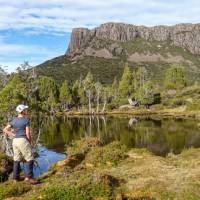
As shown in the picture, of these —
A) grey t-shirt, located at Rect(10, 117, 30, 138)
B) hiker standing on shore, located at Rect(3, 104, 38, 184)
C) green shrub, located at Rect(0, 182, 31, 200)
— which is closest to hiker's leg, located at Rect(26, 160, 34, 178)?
hiker standing on shore, located at Rect(3, 104, 38, 184)

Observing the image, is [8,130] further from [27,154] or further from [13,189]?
[13,189]

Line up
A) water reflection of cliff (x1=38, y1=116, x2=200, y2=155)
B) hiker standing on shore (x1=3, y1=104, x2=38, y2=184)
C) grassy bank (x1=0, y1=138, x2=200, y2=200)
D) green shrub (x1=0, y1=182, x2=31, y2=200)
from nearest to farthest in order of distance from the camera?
grassy bank (x1=0, y1=138, x2=200, y2=200), green shrub (x1=0, y1=182, x2=31, y2=200), hiker standing on shore (x1=3, y1=104, x2=38, y2=184), water reflection of cliff (x1=38, y1=116, x2=200, y2=155)

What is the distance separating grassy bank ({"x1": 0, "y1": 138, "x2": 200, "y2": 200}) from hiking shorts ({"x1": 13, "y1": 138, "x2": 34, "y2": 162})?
47.8 inches

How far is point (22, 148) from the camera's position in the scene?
17438mm

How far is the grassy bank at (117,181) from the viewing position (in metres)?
15.6

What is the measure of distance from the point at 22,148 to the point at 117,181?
4747mm

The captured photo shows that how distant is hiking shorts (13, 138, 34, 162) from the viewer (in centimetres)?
1738

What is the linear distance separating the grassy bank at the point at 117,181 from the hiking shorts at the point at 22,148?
3.98 feet

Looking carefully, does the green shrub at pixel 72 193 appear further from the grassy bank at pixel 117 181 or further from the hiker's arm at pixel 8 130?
the hiker's arm at pixel 8 130

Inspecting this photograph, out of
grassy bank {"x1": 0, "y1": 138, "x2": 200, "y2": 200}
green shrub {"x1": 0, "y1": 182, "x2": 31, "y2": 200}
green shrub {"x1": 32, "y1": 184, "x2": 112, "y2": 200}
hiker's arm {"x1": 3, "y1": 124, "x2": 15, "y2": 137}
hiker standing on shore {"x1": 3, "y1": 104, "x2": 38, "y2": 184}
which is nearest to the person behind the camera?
green shrub {"x1": 32, "y1": 184, "x2": 112, "y2": 200}

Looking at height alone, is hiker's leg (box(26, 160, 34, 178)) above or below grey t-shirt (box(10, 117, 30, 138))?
below

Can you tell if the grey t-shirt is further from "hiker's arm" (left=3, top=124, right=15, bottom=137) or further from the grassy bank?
the grassy bank

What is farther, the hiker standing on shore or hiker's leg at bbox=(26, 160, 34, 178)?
hiker's leg at bbox=(26, 160, 34, 178)

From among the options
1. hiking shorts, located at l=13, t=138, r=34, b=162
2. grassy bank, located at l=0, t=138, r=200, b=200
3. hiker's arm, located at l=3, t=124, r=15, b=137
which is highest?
hiker's arm, located at l=3, t=124, r=15, b=137
